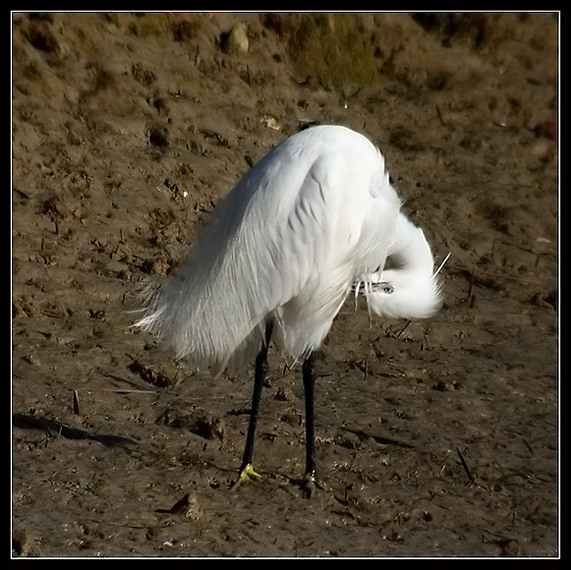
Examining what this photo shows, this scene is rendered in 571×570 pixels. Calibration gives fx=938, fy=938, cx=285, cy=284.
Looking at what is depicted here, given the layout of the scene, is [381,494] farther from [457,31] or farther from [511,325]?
[457,31]

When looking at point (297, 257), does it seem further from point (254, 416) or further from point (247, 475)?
point (247, 475)

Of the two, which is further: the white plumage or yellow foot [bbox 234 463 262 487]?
yellow foot [bbox 234 463 262 487]

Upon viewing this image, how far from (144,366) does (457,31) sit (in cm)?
501

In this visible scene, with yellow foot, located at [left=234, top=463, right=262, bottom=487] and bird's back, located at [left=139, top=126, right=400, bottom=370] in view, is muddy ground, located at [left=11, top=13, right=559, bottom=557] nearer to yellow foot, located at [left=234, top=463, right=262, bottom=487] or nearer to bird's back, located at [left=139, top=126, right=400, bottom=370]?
yellow foot, located at [left=234, top=463, right=262, bottom=487]

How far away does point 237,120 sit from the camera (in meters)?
6.39

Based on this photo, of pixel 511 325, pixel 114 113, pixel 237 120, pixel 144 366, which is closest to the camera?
pixel 144 366

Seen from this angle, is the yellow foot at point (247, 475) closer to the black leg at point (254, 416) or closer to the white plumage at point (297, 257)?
the black leg at point (254, 416)

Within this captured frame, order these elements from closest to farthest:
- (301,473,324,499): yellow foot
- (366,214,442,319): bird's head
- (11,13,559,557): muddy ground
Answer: (11,13,559,557): muddy ground → (301,473,324,499): yellow foot → (366,214,442,319): bird's head

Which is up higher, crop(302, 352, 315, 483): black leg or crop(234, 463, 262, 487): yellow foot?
crop(302, 352, 315, 483): black leg

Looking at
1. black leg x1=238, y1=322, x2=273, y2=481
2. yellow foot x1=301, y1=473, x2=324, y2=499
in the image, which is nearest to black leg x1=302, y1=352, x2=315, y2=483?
yellow foot x1=301, y1=473, x2=324, y2=499

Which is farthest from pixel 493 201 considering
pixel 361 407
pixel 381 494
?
pixel 381 494

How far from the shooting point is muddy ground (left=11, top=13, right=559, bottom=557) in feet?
10.9

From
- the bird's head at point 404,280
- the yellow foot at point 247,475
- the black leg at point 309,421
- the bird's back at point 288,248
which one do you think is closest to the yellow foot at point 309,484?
the black leg at point 309,421

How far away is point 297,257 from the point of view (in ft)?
11.2
